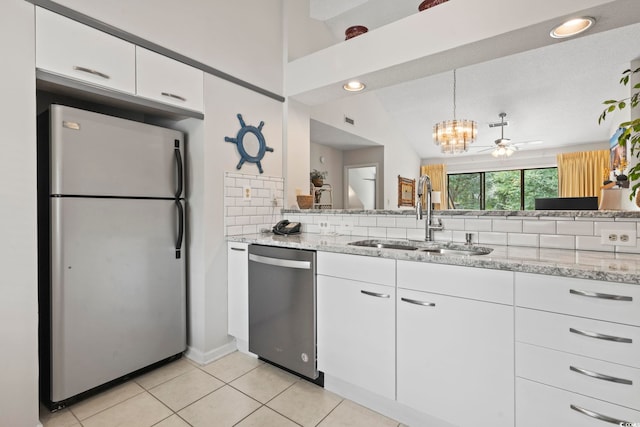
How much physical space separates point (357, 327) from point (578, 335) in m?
0.95

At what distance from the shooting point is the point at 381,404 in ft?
5.38

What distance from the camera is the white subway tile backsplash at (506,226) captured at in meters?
1.74

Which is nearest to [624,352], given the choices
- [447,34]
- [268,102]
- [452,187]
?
[447,34]

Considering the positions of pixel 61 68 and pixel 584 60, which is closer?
pixel 61 68

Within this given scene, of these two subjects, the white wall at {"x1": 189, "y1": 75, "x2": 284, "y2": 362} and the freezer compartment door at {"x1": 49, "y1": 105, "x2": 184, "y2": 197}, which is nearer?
the freezer compartment door at {"x1": 49, "y1": 105, "x2": 184, "y2": 197}

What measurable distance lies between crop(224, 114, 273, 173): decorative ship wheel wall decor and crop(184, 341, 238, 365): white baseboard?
1.43 meters

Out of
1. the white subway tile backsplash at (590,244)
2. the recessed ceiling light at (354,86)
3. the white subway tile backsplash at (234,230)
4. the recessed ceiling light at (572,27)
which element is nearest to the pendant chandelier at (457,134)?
the recessed ceiling light at (354,86)

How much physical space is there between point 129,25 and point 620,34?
5.09 metres

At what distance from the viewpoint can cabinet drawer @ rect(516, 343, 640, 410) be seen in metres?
1.01

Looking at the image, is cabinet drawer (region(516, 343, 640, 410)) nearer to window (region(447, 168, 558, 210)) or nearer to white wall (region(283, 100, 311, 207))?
white wall (region(283, 100, 311, 207))

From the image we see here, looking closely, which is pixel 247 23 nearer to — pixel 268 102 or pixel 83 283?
pixel 268 102

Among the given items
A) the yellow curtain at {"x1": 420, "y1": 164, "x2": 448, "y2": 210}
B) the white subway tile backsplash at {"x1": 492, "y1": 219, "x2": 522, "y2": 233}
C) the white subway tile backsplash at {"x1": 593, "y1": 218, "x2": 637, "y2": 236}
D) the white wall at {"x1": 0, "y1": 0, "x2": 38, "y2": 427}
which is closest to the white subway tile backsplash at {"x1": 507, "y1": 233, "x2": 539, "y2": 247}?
the white subway tile backsplash at {"x1": 492, "y1": 219, "x2": 522, "y2": 233}

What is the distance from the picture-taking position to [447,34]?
6.30ft

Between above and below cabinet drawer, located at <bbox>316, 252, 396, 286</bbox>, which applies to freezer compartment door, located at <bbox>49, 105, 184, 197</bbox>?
above
